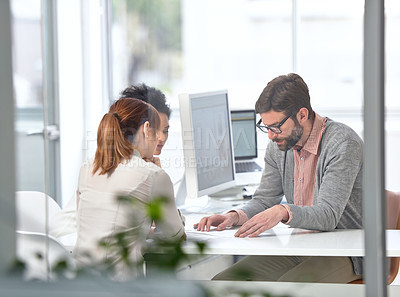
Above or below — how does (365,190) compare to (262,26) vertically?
below

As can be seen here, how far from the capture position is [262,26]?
225 inches

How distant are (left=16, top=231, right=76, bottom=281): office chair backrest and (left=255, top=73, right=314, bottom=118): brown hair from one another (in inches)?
30.3

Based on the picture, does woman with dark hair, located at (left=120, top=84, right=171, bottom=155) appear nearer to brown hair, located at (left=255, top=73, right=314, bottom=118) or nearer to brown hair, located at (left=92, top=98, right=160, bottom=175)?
brown hair, located at (left=92, top=98, right=160, bottom=175)

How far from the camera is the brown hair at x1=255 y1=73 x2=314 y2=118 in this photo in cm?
199

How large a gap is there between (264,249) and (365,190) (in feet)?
2.10

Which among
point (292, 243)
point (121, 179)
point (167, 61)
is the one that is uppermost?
point (167, 61)

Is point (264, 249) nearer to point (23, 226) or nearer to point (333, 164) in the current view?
point (333, 164)

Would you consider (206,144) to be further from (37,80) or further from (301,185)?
(37,80)

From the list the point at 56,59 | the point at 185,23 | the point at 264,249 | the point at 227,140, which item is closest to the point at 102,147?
the point at 227,140

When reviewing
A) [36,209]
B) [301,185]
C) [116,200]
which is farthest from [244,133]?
[36,209]

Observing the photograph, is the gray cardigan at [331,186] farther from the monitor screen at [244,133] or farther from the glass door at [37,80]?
the glass door at [37,80]

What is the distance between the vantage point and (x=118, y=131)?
191 centimetres

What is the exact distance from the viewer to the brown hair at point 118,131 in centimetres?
189

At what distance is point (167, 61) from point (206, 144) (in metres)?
2.47
